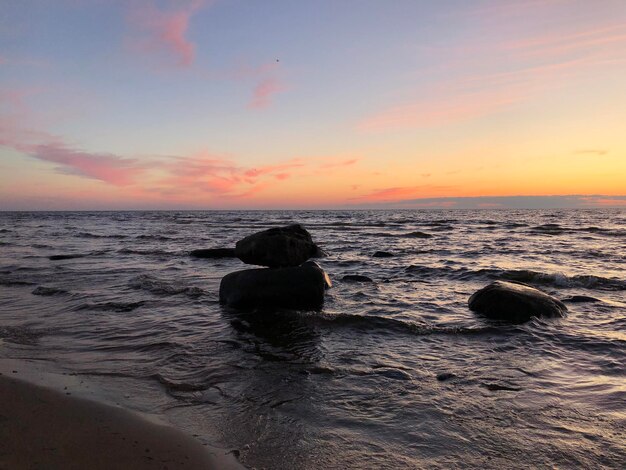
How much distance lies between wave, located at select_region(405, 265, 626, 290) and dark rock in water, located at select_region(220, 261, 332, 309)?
21.8 feet

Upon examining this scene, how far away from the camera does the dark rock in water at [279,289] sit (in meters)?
10.5

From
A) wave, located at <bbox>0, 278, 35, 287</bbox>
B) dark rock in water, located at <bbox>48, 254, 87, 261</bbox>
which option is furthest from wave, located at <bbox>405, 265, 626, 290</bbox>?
dark rock in water, located at <bbox>48, 254, 87, 261</bbox>

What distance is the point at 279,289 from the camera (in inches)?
414

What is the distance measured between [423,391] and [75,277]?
44.3 ft

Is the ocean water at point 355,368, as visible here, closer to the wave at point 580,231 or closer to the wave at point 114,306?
the wave at point 114,306

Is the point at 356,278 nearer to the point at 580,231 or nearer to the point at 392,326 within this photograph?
the point at 392,326

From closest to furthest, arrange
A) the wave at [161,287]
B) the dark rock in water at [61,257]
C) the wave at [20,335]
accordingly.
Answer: the wave at [20,335] < the wave at [161,287] < the dark rock in water at [61,257]

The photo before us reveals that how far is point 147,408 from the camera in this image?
4789 millimetres

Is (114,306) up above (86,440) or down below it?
below

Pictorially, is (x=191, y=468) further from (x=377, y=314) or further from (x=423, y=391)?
(x=377, y=314)

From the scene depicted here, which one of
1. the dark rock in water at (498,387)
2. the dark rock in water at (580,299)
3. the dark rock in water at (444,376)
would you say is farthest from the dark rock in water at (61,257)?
the dark rock in water at (580,299)

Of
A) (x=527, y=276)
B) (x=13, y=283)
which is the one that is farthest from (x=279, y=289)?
(x=527, y=276)

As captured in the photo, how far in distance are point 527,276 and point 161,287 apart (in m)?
12.6

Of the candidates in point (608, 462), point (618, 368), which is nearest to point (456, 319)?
point (618, 368)
